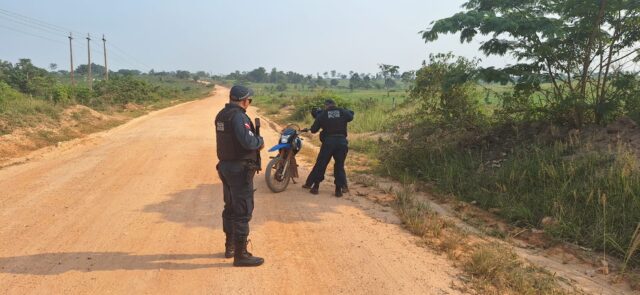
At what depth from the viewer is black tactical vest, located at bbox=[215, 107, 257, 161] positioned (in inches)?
162

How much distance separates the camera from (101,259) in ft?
14.2

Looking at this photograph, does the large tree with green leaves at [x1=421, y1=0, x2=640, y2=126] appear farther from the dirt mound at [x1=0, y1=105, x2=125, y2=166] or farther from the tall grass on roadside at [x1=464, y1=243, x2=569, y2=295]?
the dirt mound at [x1=0, y1=105, x2=125, y2=166]

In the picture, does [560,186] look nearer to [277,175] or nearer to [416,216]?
[416,216]

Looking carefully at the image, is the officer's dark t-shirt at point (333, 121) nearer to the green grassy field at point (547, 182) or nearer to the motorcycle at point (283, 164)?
the motorcycle at point (283, 164)

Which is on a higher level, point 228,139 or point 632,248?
point 228,139

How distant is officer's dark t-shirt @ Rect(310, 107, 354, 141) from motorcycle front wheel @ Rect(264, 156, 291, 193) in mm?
836

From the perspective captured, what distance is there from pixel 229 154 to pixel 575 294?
3494 mm

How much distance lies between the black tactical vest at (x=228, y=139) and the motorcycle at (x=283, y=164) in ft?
9.74

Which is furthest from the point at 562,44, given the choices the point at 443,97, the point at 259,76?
the point at 259,76

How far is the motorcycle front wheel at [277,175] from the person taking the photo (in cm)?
722

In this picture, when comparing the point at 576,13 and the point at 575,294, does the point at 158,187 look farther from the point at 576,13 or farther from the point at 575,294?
the point at 576,13

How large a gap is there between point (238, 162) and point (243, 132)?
0.32 metres

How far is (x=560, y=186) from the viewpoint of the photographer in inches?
248

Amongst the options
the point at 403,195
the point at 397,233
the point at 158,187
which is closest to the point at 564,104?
the point at 403,195
